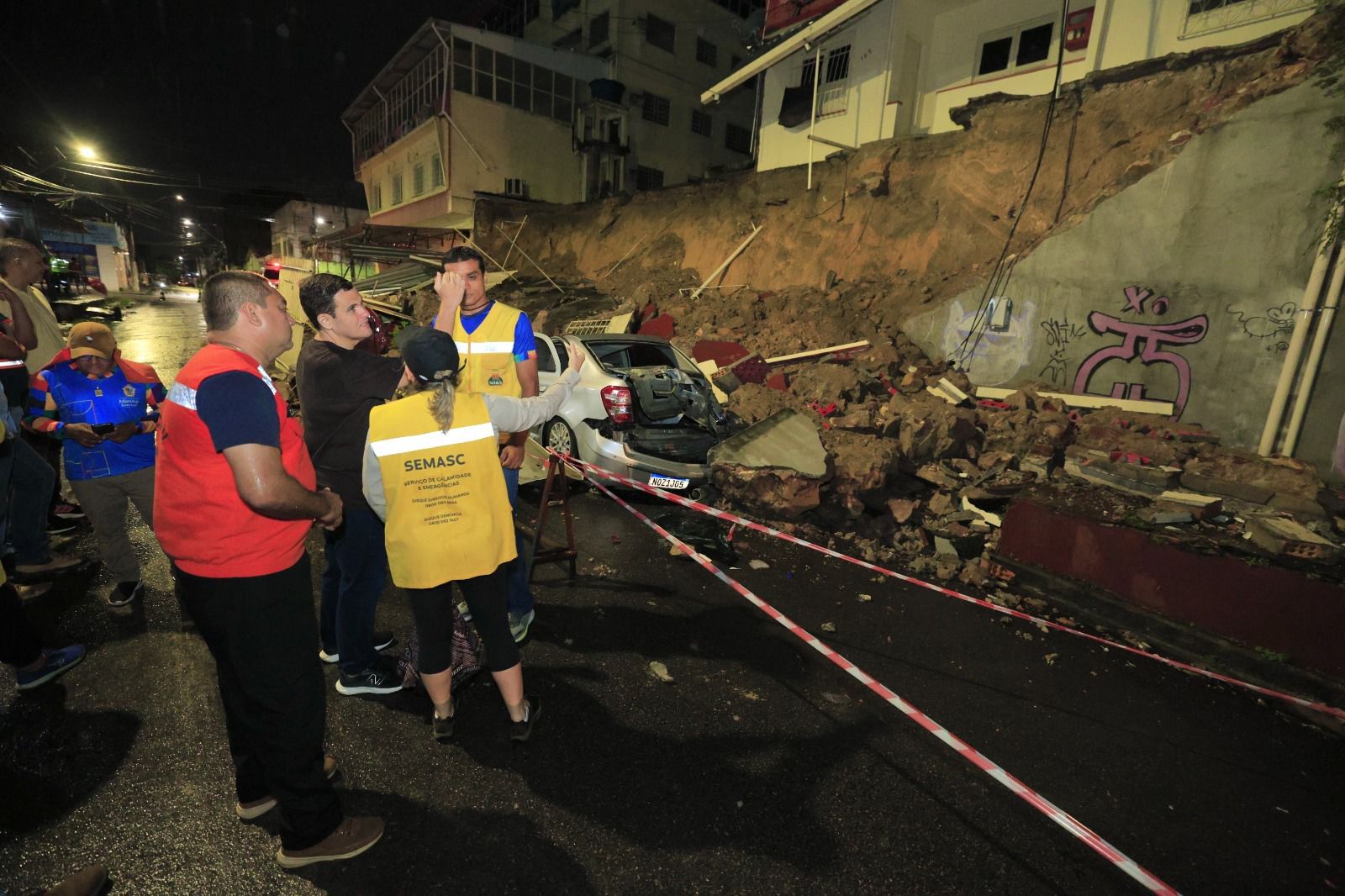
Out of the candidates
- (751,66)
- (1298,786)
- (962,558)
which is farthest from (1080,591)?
(751,66)

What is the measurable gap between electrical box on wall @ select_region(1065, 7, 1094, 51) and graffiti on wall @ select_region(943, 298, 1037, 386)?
662 centimetres

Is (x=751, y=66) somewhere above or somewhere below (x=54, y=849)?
above

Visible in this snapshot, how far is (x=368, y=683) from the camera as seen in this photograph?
2.96 meters

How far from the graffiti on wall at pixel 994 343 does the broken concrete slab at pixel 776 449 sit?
16.5 ft

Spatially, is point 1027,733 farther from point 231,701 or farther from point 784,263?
point 784,263

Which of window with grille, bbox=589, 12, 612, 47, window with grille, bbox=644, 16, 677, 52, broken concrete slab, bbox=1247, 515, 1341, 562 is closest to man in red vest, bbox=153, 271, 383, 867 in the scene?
broken concrete slab, bbox=1247, 515, 1341, 562

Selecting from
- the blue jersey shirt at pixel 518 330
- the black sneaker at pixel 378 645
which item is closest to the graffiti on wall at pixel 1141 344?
the blue jersey shirt at pixel 518 330

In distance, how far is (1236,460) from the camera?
6.27 metres

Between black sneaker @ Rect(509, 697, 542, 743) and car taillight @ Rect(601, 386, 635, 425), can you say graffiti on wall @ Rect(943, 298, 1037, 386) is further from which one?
black sneaker @ Rect(509, 697, 542, 743)

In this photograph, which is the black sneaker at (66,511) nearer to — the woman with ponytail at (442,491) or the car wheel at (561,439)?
the car wheel at (561,439)

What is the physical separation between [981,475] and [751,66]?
47.6 ft

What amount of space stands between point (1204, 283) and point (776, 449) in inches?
253

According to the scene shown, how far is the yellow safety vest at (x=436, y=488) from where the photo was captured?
215 cm

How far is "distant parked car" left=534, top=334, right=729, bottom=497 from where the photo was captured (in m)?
5.51
